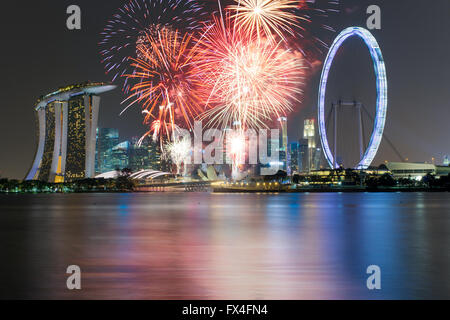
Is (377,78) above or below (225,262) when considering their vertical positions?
above

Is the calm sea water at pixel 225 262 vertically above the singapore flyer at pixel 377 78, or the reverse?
the singapore flyer at pixel 377 78

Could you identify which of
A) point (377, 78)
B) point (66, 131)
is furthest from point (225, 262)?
point (66, 131)

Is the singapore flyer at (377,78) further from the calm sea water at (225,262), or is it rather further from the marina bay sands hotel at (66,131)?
the marina bay sands hotel at (66,131)

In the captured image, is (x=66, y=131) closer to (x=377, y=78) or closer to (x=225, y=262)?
(x=377, y=78)

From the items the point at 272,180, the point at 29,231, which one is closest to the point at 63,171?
the point at 272,180

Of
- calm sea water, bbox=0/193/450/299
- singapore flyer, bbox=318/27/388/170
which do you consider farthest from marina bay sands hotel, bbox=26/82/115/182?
calm sea water, bbox=0/193/450/299

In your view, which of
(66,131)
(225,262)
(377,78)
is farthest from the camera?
(66,131)

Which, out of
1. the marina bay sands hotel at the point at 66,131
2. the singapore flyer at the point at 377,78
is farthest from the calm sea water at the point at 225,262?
the marina bay sands hotel at the point at 66,131

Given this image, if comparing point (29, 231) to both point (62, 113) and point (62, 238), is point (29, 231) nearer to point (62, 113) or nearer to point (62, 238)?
point (62, 238)
